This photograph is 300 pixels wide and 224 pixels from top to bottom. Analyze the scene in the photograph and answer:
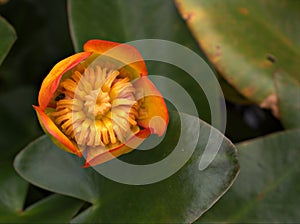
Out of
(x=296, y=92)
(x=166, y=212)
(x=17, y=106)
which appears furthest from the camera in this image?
(x=17, y=106)

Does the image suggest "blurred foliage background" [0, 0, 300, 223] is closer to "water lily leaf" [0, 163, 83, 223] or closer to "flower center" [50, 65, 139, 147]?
"water lily leaf" [0, 163, 83, 223]

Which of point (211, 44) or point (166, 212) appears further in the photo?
point (211, 44)

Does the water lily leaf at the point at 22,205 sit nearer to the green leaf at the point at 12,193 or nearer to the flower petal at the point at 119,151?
the green leaf at the point at 12,193

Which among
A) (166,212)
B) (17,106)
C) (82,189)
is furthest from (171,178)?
(17,106)

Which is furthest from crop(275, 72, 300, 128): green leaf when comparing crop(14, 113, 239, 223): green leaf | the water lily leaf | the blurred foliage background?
the water lily leaf

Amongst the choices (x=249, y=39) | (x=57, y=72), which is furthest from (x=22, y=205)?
(x=249, y=39)

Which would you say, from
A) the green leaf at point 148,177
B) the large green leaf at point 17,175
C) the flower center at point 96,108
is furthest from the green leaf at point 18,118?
the flower center at point 96,108

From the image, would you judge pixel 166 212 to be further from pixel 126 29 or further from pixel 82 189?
pixel 126 29

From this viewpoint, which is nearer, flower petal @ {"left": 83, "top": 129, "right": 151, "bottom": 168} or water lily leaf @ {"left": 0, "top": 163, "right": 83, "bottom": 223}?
flower petal @ {"left": 83, "top": 129, "right": 151, "bottom": 168}
